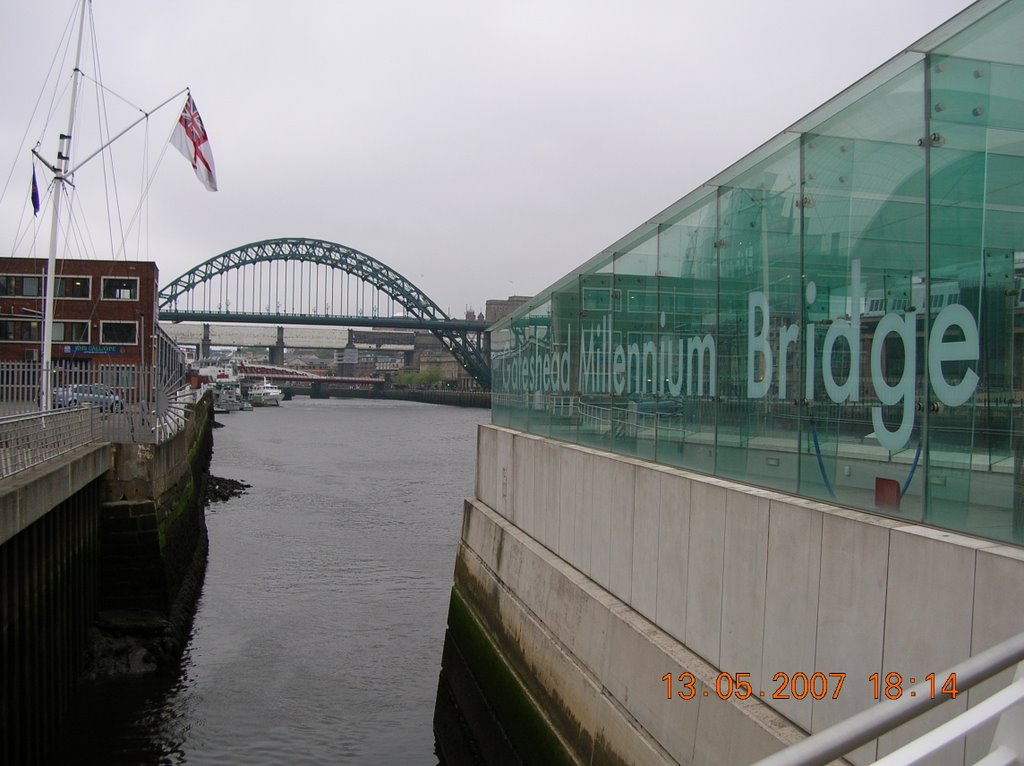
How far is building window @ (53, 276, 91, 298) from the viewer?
2303 inches

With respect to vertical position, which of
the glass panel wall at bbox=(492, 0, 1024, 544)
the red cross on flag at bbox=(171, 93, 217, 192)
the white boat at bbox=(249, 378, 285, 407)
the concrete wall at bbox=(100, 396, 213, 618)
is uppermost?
the red cross on flag at bbox=(171, 93, 217, 192)

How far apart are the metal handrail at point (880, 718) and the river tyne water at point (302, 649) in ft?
37.7

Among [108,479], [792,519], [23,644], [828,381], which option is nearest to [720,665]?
[792,519]

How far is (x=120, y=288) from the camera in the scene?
59.9 metres

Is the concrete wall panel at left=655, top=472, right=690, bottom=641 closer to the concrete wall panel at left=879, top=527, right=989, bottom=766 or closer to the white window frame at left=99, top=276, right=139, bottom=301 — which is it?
the concrete wall panel at left=879, top=527, right=989, bottom=766

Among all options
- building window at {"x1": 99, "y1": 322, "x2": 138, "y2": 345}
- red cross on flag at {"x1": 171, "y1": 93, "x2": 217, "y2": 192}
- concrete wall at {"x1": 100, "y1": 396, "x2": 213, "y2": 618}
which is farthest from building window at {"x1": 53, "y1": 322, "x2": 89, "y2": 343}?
concrete wall at {"x1": 100, "y1": 396, "x2": 213, "y2": 618}

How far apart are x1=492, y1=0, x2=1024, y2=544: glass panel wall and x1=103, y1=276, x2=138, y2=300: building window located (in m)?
55.8

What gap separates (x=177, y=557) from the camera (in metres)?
19.6

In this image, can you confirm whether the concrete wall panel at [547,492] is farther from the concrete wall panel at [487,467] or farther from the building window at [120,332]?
the building window at [120,332]

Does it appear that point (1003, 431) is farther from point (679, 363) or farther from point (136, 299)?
point (136, 299)

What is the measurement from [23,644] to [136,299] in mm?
52223

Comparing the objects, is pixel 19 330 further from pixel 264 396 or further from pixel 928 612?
pixel 264 396
